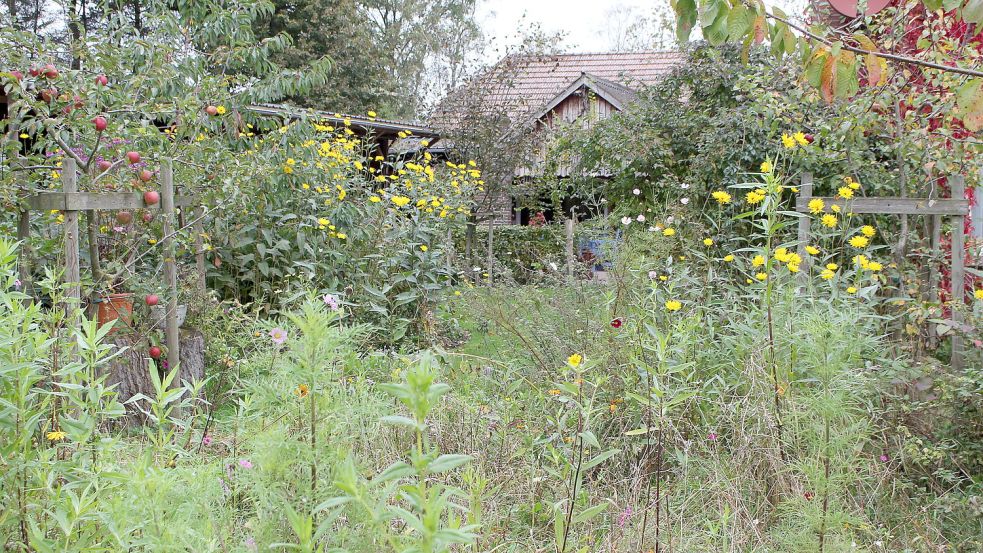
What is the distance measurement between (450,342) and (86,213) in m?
3.36

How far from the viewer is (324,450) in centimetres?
169

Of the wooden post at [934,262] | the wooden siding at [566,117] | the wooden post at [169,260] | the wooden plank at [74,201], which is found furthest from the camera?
the wooden siding at [566,117]

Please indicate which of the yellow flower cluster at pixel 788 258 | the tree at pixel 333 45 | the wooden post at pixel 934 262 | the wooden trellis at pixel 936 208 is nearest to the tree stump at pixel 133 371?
the yellow flower cluster at pixel 788 258

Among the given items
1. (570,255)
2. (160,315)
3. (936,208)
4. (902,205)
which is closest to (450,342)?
(570,255)

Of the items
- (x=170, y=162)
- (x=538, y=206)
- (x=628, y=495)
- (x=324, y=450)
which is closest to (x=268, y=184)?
(x=170, y=162)

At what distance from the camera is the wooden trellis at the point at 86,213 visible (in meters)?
3.69

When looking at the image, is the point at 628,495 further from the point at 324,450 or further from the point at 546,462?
the point at 324,450

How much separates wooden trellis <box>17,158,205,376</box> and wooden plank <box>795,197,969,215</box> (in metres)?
A: 3.65

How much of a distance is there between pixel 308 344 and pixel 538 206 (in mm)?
14303

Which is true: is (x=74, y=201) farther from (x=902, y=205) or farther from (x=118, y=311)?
(x=902, y=205)

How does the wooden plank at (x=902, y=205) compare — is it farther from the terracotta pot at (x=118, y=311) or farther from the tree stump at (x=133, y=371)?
the terracotta pot at (x=118, y=311)

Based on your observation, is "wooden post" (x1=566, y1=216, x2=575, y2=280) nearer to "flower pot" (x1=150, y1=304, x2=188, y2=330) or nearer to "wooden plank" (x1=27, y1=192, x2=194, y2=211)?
"flower pot" (x1=150, y1=304, x2=188, y2=330)

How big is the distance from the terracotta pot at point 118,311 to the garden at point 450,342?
0.05ft

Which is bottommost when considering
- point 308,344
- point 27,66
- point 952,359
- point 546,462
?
point 546,462
